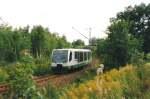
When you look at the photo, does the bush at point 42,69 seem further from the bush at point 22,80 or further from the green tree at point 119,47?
the bush at point 22,80

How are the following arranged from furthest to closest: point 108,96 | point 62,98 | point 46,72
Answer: point 46,72, point 62,98, point 108,96

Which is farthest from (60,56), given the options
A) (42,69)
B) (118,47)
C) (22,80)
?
(22,80)

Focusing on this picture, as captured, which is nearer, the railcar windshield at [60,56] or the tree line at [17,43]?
the railcar windshield at [60,56]

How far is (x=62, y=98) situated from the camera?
40.3 feet

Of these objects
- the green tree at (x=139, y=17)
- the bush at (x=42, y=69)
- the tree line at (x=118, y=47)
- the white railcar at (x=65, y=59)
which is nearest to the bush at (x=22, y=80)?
the tree line at (x=118, y=47)

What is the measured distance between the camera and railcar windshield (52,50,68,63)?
34.6 metres

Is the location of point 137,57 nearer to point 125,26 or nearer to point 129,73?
point 125,26

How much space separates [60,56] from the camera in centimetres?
3509

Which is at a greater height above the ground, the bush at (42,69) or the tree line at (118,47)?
the tree line at (118,47)

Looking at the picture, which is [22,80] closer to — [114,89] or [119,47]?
[114,89]

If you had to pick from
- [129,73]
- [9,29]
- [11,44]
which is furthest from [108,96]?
[9,29]

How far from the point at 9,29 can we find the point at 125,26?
2677 centimetres

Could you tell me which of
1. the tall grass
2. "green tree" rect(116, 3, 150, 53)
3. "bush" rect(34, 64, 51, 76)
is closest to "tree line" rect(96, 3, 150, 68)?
the tall grass

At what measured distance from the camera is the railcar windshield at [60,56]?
113 ft
